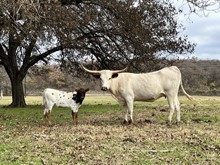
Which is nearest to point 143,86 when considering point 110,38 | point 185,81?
point 110,38

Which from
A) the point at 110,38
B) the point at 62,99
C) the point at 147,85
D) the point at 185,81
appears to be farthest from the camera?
the point at 185,81

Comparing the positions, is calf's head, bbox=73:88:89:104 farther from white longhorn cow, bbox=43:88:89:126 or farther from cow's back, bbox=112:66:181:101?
cow's back, bbox=112:66:181:101

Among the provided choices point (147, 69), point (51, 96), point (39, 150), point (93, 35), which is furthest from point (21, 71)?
point (39, 150)

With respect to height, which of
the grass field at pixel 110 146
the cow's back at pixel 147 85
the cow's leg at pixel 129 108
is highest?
the cow's back at pixel 147 85

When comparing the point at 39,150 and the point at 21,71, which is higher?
the point at 21,71

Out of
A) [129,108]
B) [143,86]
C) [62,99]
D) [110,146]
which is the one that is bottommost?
[110,146]

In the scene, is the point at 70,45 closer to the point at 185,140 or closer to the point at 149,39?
the point at 149,39

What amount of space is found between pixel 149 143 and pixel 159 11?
51.3ft

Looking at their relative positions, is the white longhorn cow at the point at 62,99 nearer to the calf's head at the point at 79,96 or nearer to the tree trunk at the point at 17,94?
the calf's head at the point at 79,96

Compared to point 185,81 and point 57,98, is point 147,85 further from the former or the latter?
point 185,81

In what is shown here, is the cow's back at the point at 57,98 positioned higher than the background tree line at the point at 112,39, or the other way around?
the background tree line at the point at 112,39

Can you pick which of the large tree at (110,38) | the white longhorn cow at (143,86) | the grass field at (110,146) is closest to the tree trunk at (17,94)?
the large tree at (110,38)

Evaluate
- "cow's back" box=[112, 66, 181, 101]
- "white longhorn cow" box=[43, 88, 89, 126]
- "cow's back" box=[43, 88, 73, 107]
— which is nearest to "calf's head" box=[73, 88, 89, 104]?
"white longhorn cow" box=[43, 88, 89, 126]

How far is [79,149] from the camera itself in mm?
8797
